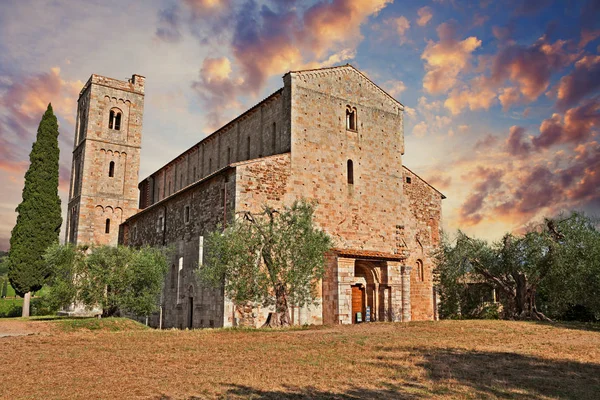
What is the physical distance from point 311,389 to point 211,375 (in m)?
2.57

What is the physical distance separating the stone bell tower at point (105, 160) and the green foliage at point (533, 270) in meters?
30.9

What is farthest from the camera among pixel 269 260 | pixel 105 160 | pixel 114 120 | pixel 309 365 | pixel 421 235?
pixel 114 120

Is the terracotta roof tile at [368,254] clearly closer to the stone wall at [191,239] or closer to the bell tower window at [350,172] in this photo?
the bell tower window at [350,172]

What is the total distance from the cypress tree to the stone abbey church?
8965 mm

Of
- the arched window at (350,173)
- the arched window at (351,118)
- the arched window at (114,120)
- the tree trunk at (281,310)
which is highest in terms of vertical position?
the arched window at (114,120)

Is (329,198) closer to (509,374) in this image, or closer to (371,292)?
(371,292)

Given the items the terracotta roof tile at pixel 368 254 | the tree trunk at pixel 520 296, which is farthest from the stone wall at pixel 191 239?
the tree trunk at pixel 520 296

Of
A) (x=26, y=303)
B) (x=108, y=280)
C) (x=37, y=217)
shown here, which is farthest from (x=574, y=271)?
(x=26, y=303)

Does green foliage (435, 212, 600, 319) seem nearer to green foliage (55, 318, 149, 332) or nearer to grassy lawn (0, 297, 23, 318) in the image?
green foliage (55, 318, 149, 332)

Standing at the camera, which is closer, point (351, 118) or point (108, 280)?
point (108, 280)

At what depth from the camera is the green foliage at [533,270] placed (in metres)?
23.2

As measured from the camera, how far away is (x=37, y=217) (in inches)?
1567

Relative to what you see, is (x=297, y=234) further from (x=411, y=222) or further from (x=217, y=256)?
(x=411, y=222)

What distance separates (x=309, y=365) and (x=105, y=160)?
134ft
